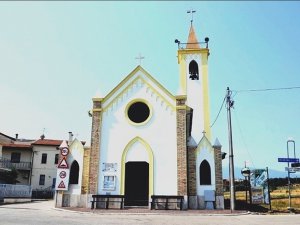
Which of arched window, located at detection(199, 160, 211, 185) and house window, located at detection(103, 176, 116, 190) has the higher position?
arched window, located at detection(199, 160, 211, 185)

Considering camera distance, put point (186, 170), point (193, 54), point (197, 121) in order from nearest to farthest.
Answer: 1. point (186, 170)
2. point (197, 121)
3. point (193, 54)

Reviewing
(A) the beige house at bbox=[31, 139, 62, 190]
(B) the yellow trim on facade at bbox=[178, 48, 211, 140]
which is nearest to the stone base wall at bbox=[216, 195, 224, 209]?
(B) the yellow trim on facade at bbox=[178, 48, 211, 140]

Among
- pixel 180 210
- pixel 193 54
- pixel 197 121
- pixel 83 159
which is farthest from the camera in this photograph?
pixel 193 54

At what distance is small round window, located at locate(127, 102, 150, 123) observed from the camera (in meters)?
22.8

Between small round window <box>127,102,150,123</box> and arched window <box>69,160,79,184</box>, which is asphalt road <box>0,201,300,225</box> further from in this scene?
small round window <box>127,102,150,123</box>

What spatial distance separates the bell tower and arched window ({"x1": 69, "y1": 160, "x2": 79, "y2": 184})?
11.5m

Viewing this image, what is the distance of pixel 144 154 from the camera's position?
21969 millimetres

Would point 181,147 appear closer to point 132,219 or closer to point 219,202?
point 219,202

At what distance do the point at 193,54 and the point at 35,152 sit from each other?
26411 mm

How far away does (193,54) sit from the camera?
32.4 meters

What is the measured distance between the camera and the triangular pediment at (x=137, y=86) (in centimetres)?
2292

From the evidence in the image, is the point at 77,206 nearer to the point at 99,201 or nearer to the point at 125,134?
the point at 99,201

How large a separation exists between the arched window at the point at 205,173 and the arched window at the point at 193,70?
1169 cm

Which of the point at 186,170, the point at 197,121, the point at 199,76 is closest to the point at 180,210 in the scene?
the point at 186,170
